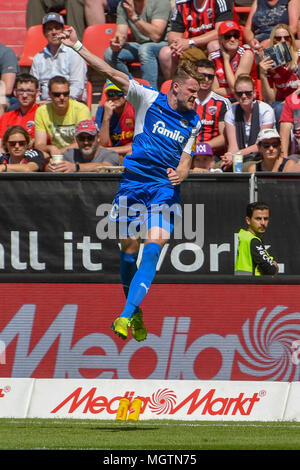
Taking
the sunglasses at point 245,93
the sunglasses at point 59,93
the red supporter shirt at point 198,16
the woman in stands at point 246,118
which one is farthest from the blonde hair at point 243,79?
the sunglasses at point 59,93

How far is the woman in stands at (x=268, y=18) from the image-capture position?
1483 cm

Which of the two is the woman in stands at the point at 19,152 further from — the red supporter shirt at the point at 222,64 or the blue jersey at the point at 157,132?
the red supporter shirt at the point at 222,64

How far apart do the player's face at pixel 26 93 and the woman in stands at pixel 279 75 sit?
3288 mm

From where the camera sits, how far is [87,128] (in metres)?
12.4

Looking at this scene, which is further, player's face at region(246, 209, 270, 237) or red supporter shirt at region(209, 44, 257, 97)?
red supporter shirt at region(209, 44, 257, 97)

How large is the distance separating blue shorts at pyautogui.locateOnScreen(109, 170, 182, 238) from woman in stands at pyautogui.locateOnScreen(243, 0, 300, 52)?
6.10 m

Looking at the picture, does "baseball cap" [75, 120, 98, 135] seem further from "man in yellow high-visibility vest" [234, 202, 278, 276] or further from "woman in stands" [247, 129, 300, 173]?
"man in yellow high-visibility vest" [234, 202, 278, 276]

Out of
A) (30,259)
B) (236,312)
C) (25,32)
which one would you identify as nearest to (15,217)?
(30,259)

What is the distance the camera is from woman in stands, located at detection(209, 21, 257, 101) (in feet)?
46.8

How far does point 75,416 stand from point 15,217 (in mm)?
2319

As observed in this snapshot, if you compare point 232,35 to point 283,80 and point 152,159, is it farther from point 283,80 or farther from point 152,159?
point 152,159

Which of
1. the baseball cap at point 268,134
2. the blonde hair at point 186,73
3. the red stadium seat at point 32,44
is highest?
the red stadium seat at point 32,44

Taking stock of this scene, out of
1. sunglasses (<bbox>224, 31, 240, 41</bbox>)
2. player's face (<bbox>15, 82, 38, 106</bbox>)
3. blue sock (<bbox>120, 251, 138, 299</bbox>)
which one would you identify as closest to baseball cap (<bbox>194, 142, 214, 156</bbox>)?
sunglasses (<bbox>224, 31, 240, 41</bbox>)

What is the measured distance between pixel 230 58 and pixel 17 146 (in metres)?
3.79
